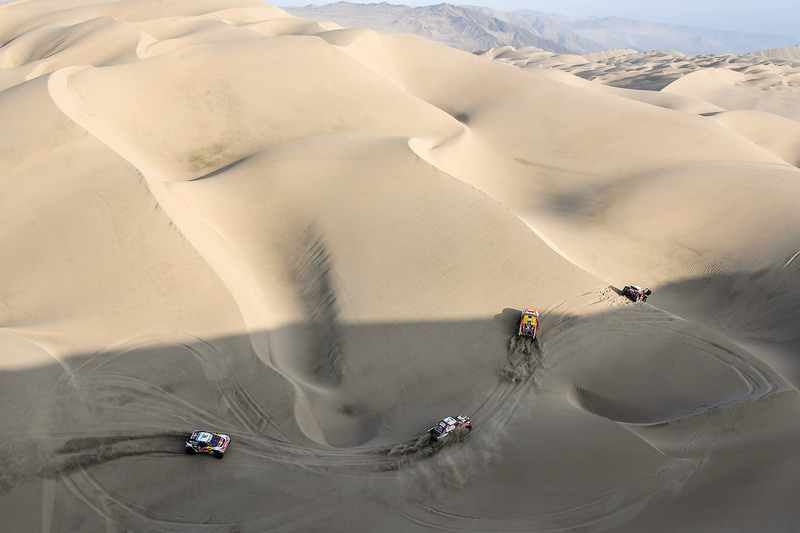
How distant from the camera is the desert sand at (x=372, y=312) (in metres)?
8.51

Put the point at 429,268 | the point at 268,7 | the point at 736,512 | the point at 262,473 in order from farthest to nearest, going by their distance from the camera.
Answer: the point at 268,7
the point at 429,268
the point at 262,473
the point at 736,512

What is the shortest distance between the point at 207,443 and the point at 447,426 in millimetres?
4212

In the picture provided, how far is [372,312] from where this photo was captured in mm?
12227

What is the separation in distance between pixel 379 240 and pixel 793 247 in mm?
11593

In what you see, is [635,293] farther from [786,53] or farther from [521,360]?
[786,53]

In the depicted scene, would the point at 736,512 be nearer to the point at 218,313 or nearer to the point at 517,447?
the point at 517,447

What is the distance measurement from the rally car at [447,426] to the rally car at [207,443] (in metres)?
3.67

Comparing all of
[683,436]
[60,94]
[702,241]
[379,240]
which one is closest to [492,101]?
[702,241]

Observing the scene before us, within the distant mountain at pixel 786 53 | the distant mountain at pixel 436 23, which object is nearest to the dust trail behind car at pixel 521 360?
the distant mountain at pixel 786 53

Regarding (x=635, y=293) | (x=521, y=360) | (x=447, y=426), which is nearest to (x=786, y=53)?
(x=635, y=293)

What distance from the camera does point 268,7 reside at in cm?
4722

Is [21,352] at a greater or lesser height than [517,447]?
greater

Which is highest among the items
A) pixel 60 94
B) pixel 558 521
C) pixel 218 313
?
pixel 60 94

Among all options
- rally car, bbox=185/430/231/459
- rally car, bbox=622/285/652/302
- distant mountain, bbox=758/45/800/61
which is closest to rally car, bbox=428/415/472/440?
rally car, bbox=185/430/231/459
